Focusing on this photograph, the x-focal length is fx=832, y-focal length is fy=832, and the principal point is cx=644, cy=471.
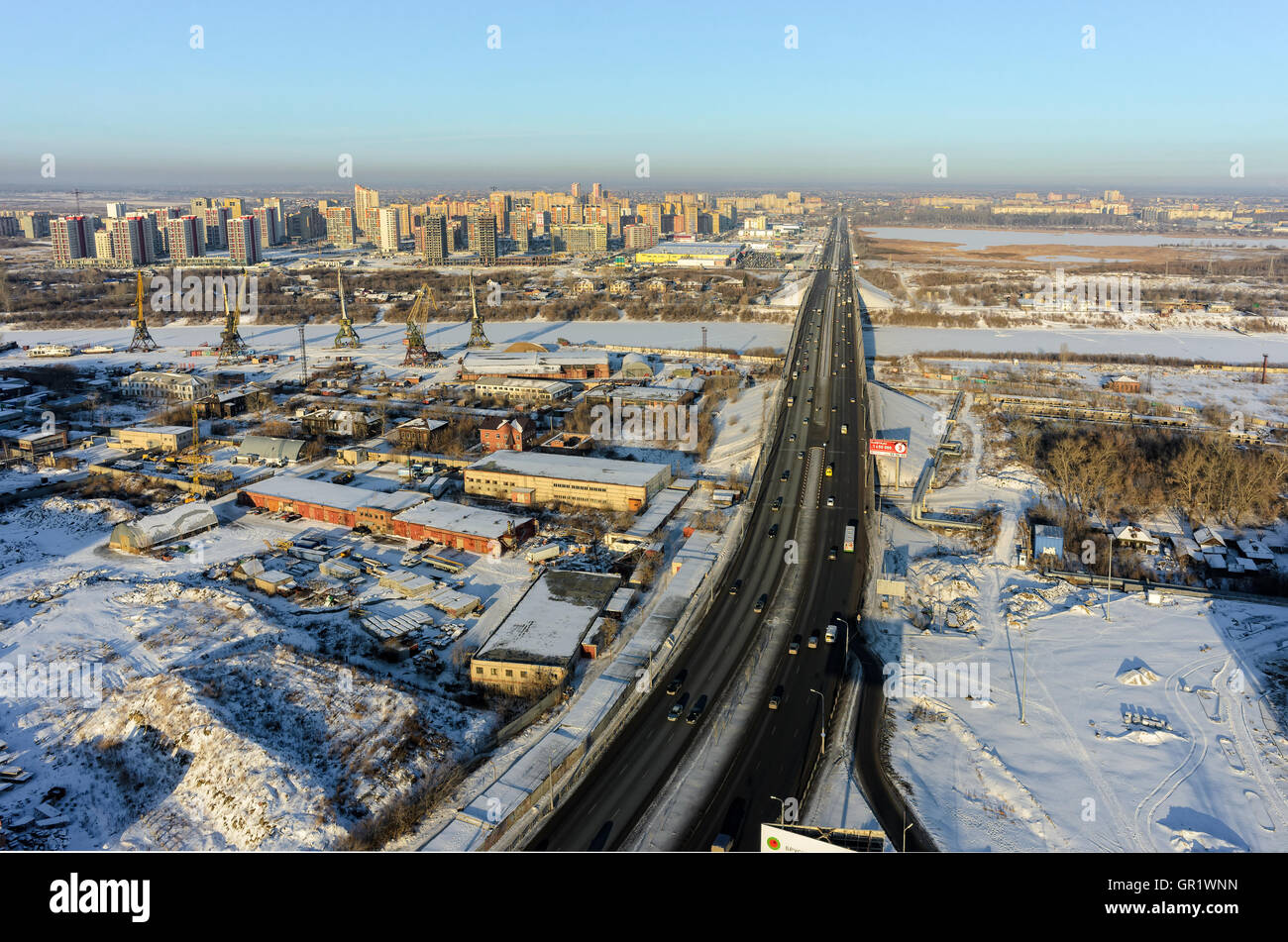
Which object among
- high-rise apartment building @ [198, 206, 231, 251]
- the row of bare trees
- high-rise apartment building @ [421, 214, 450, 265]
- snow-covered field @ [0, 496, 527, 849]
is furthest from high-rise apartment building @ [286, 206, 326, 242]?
the row of bare trees

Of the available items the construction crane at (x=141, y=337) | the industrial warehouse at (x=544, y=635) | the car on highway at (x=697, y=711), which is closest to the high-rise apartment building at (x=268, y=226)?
the construction crane at (x=141, y=337)

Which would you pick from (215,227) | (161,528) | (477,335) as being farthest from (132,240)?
(161,528)

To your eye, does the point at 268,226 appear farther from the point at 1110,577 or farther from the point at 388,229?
the point at 1110,577

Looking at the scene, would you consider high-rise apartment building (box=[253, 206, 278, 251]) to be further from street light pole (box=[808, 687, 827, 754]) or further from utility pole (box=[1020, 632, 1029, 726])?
utility pole (box=[1020, 632, 1029, 726])
